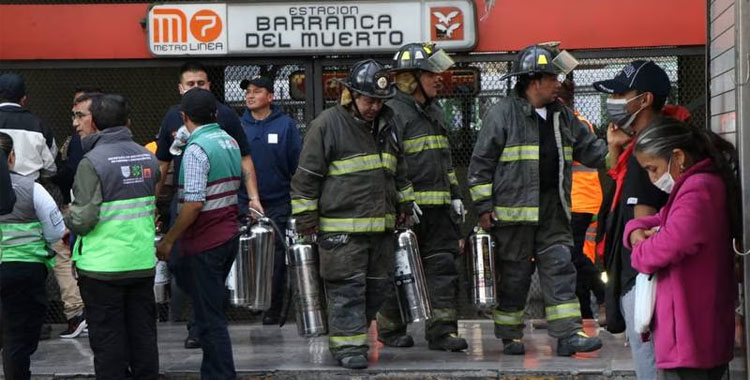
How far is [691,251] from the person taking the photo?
5266 mm

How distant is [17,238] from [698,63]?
231 inches

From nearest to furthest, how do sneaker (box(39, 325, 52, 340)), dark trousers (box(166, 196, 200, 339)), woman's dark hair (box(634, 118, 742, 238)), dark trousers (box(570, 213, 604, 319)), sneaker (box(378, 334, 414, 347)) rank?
1. woman's dark hair (box(634, 118, 742, 238))
2. dark trousers (box(166, 196, 200, 339))
3. sneaker (box(378, 334, 414, 347))
4. sneaker (box(39, 325, 52, 340))
5. dark trousers (box(570, 213, 604, 319))

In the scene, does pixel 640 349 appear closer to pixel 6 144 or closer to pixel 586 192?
pixel 6 144

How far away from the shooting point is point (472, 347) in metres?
8.96

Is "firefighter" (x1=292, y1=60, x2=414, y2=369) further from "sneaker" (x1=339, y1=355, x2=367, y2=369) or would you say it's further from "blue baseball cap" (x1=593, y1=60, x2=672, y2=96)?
"blue baseball cap" (x1=593, y1=60, x2=672, y2=96)

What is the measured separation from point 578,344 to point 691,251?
3.13 meters

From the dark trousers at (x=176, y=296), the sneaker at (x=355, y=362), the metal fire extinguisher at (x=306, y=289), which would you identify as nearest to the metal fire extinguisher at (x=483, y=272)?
the sneaker at (x=355, y=362)

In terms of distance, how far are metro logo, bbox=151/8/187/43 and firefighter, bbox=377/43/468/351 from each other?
2526 millimetres

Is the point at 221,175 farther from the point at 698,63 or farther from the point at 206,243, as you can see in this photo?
the point at 698,63

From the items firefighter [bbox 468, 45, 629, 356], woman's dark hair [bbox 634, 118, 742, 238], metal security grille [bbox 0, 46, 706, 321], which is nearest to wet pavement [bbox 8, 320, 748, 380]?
firefighter [bbox 468, 45, 629, 356]

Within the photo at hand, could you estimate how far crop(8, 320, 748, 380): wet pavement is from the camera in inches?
314

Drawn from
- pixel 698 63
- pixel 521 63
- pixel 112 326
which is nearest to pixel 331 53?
pixel 521 63

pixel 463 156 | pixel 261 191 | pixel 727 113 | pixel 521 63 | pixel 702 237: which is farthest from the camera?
pixel 463 156

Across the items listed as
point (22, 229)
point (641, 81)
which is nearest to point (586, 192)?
point (641, 81)
